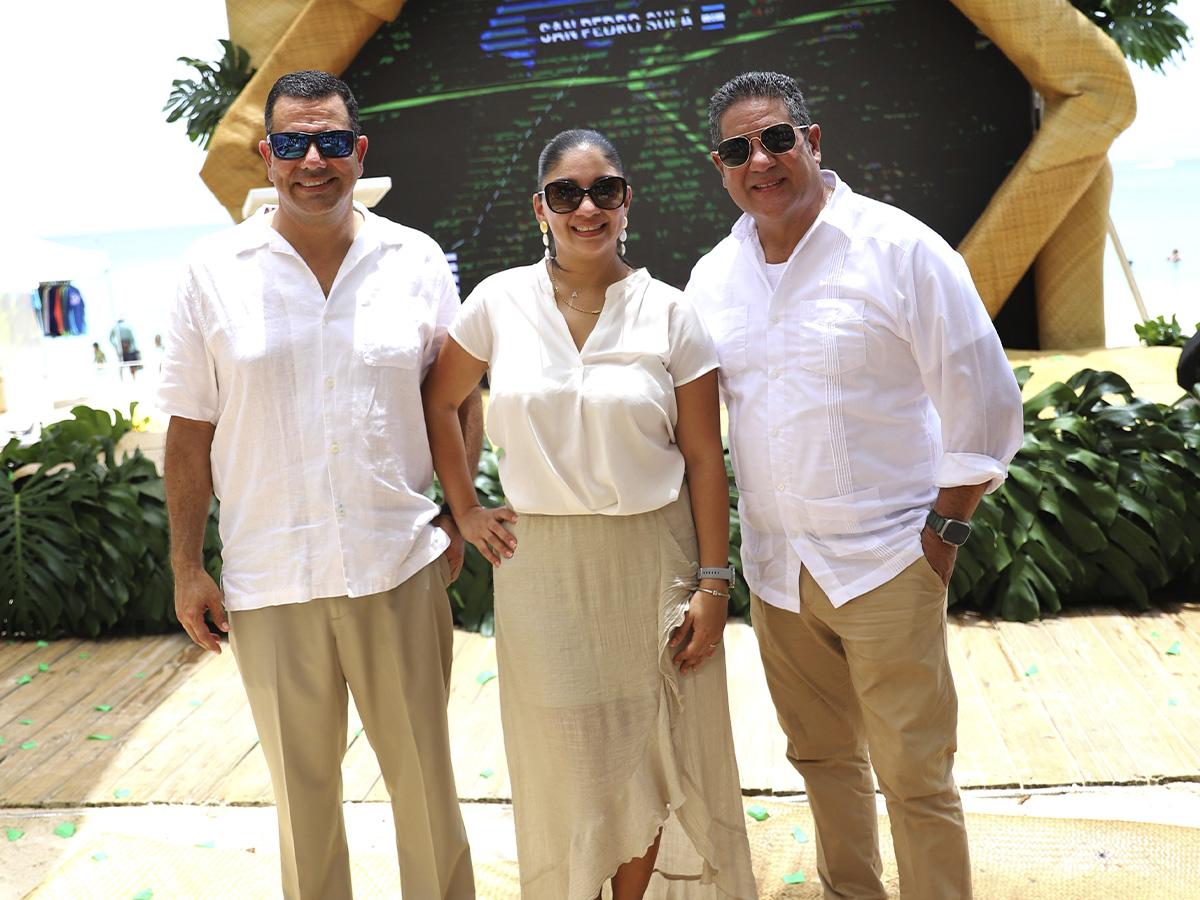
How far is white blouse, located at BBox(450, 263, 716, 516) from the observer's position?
97.7 inches

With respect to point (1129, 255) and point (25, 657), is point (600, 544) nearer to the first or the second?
point (25, 657)

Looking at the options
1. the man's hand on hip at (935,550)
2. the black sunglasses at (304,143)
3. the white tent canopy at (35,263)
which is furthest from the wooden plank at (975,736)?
the white tent canopy at (35,263)

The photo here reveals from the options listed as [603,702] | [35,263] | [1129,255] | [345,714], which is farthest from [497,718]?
[1129,255]

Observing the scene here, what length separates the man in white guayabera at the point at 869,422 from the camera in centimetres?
254

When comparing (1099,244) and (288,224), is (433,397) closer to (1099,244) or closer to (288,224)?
(288,224)

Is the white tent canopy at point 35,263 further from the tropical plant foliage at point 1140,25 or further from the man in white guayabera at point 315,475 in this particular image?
the man in white guayabera at point 315,475

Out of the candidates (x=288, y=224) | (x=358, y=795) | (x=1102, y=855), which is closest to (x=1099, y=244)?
(x=1102, y=855)

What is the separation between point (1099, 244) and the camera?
29.5 feet

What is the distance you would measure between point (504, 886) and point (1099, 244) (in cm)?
740

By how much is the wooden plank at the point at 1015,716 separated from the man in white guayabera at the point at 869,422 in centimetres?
137

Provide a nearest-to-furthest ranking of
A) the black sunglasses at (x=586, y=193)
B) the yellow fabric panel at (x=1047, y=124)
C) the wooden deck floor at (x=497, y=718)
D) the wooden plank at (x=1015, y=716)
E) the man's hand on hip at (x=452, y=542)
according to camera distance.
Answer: the black sunglasses at (x=586, y=193) → the man's hand on hip at (x=452, y=542) → the wooden plank at (x=1015, y=716) → the wooden deck floor at (x=497, y=718) → the yellow fabric panel at (x=1047, y=124)

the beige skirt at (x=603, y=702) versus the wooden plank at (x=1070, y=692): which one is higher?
the beige skirt at (x=603, y=702)

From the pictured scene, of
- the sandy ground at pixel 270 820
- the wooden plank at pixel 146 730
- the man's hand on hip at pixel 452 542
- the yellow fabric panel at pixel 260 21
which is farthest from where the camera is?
the yellow fabric panel at pixel 260 21

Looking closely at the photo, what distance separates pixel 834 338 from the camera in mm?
2561
